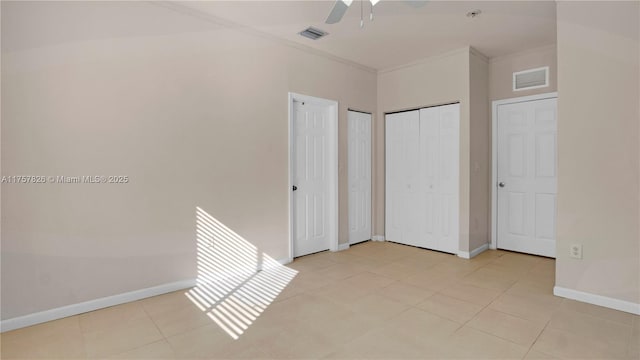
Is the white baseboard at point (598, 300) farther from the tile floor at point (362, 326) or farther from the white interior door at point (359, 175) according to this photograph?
the white interior door at point (359, 175)

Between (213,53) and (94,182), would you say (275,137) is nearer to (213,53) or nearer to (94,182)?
(213,53)

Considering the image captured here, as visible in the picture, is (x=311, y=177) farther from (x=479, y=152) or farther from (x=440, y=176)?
(x=479, y=152)

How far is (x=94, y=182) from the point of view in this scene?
2.84m

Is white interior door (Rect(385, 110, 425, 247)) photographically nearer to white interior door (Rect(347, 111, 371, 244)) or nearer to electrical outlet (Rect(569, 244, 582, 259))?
white interior door (Rect(347, 111, 371, 244))

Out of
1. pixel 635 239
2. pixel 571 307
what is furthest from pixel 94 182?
pixel 635 239

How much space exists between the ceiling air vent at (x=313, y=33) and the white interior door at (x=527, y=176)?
2707 mm

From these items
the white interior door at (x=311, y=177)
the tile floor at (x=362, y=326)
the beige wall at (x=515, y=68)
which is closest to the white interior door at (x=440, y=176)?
the beige wall at (x=515, y=68)

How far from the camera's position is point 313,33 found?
12.7 ft

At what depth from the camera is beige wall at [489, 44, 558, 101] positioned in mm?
4281

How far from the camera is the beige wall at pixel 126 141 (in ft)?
8.36

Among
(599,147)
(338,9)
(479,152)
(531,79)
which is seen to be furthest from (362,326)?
(531,79)

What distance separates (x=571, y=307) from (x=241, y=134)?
3457 millimetres

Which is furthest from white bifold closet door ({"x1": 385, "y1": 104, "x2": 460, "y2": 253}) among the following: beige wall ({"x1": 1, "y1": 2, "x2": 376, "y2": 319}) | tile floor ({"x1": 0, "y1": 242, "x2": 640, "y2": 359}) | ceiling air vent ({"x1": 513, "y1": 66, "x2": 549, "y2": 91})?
beige wall ({"x1": 1, "y1": 2, "x2": 376, "y2": 319})

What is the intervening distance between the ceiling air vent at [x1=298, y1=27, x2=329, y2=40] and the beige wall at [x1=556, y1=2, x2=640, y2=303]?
2.27m
